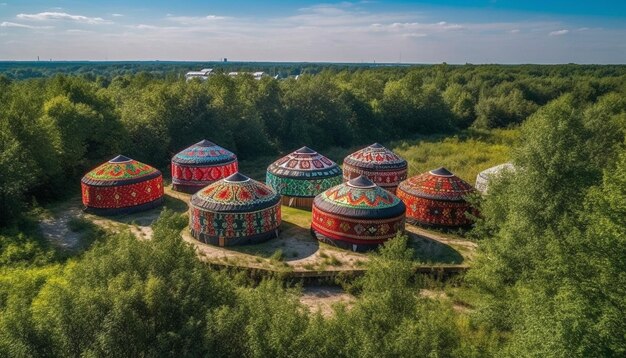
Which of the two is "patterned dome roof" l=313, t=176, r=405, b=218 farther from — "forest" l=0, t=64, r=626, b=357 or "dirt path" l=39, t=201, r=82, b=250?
"dirt path" l=39, t=201, r=82, b=250

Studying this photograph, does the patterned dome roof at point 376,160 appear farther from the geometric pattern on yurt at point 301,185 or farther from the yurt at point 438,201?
the yurt at point 438,201

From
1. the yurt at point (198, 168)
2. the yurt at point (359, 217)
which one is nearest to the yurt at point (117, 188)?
the yurt at point (198, 168)

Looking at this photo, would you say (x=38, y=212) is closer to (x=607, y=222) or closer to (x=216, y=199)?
(x=216, y=199)

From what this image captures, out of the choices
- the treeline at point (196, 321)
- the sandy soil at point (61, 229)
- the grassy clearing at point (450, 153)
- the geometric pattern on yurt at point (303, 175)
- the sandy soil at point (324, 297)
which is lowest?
the sandy soil at point (324, 297)

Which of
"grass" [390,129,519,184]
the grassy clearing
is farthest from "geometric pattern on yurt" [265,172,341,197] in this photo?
"grass" [390,129,519,184]

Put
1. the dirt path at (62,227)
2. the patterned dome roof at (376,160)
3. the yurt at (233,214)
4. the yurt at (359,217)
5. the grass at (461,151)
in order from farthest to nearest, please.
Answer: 1. the grass at (461,151)
2. the patterned dome roof at (376,160)
3. the dirt path at (62,227)
4. the yurt at (233,214)
5. the yurt at (359,217)

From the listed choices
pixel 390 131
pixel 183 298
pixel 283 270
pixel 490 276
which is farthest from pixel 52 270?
pixel 390 131
